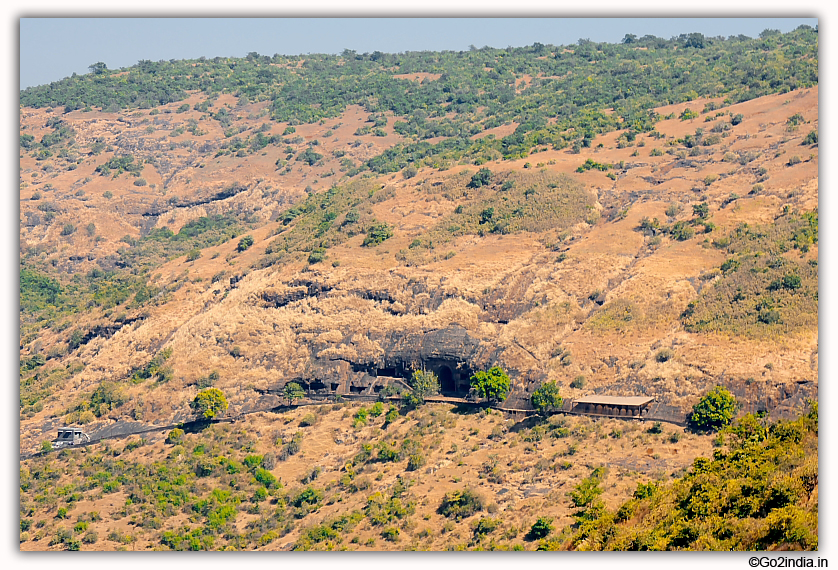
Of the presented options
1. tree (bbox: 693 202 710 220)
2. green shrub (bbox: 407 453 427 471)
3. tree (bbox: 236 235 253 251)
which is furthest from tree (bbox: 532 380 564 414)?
tree (bbox: 236 235 253 251)

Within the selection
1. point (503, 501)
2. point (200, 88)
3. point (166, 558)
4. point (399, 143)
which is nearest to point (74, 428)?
point (503, 501)

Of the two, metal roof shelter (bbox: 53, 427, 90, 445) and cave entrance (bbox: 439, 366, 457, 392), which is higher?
cave entrance (bbox: 439, 366, 457, 392)

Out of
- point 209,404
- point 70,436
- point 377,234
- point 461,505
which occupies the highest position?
point 377,234

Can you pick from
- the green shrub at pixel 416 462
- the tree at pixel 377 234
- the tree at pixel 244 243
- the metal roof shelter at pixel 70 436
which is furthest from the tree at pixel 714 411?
the tree at pixel 244 243

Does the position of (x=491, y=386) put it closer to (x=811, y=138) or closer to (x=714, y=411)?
(x=714, y=411)

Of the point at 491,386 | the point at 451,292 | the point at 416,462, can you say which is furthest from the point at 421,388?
the point at 451,292

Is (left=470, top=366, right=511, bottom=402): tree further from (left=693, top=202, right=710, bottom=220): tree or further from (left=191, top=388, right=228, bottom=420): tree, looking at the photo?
(left=693, top=202, right=710, bottom=220): tree
